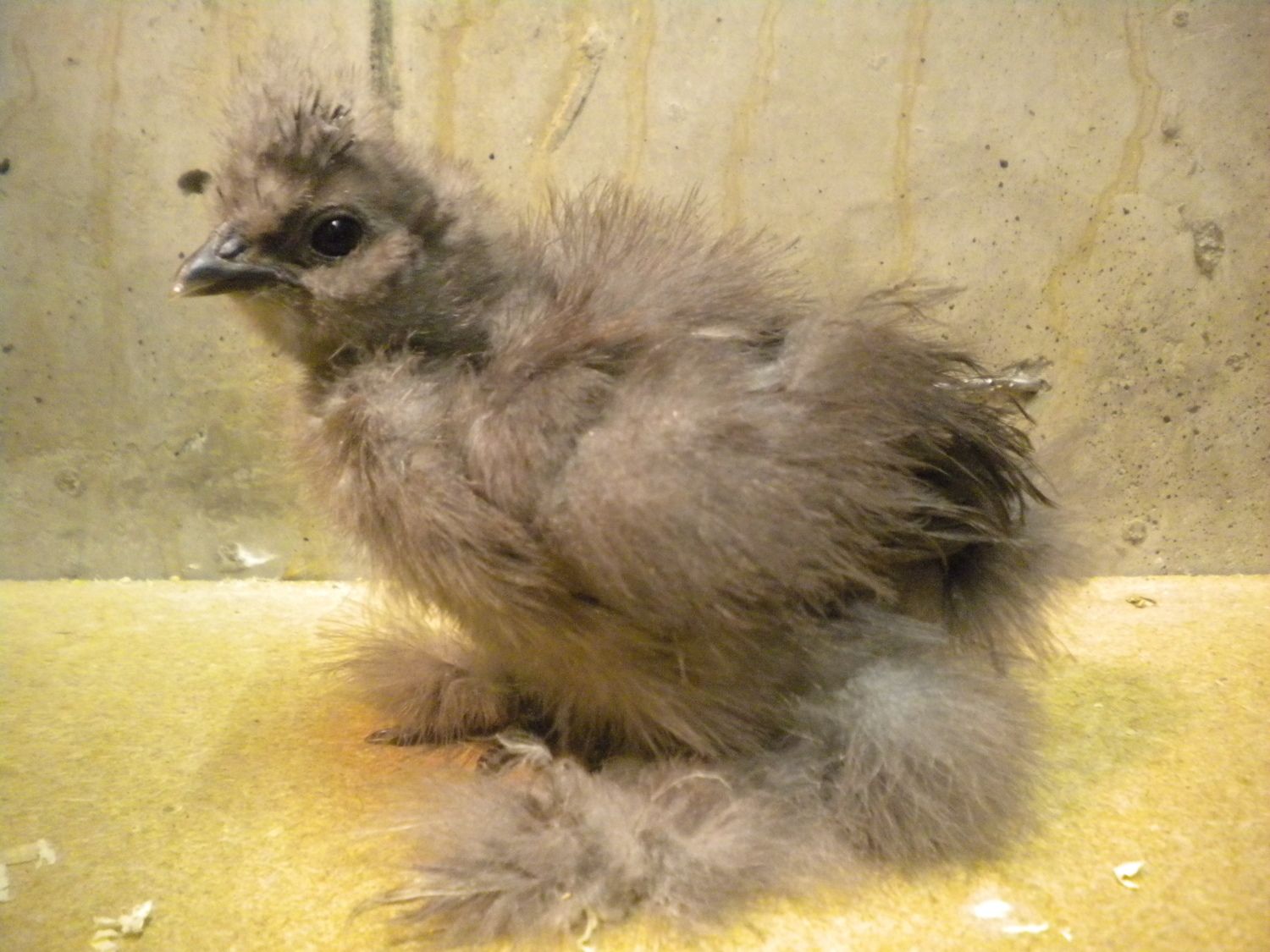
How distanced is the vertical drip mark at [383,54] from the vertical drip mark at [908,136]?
942 millimetres

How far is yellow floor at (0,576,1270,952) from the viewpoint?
3.00 feet

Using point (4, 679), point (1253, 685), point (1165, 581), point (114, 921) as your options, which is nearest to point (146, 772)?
point (114, 921)

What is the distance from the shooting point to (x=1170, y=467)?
1.92 m

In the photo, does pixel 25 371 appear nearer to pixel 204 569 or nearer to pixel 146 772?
pixel 204 569

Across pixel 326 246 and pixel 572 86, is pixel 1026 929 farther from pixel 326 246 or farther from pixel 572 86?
pixel 572 86

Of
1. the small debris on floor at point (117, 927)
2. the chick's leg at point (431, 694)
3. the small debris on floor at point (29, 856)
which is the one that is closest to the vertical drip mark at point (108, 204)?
the chick's leg at point (431, 694)

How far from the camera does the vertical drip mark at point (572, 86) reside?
5.59 ft

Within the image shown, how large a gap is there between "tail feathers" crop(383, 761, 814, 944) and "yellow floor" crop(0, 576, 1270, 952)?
36mm

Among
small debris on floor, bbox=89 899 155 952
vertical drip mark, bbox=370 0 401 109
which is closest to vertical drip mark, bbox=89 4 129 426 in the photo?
vertical drip mark, bbox=370 0 401 109

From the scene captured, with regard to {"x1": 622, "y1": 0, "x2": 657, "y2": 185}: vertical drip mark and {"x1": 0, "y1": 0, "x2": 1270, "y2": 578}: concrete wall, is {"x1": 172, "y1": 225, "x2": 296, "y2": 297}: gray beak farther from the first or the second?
{"x1": 622, "y1": 0, "x2": 657, "y2": 185}: vertical drip mark

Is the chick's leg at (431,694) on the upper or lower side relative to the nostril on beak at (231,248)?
lower

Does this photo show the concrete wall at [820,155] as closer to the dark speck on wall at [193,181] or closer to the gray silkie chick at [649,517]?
the dark speck on wall at [193,181]

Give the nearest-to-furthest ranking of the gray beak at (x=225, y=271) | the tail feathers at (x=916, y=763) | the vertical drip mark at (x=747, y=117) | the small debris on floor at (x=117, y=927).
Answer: the small debris on floor at (x=117, y=927)
the tail feathers at (x=916, y=763)
the gray beak at (x=225, y=271)
the vertical drip mark at (x=747, y=117)

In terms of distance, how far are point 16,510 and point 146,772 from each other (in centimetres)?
108
